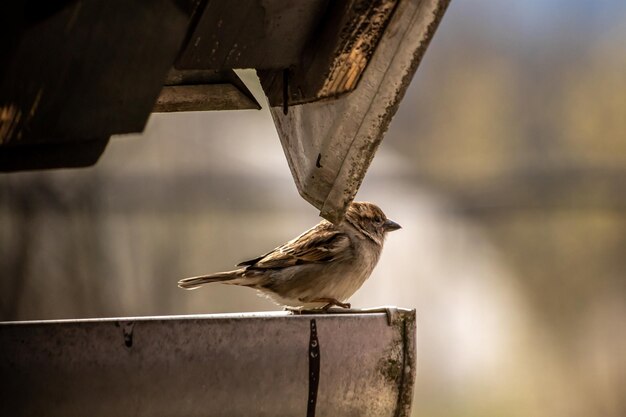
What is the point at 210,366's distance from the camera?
227cm

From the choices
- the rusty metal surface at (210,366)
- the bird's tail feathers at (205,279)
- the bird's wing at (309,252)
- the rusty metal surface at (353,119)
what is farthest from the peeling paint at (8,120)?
the bird's wing at (309,252)

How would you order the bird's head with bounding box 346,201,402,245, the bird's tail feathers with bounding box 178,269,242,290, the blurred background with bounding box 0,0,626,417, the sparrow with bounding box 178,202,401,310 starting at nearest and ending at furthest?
the bird's tail feathers with bounding box 178,269,242,290 → the sparrow with bounding box 178,202,401,310 → the bird's head with bounding box 346,201,402,245 → the blurred background with bounding box 0,0,626,417

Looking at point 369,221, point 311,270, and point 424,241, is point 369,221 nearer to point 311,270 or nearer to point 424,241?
point 311,270

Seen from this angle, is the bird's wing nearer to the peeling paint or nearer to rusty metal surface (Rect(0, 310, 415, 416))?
rusty metal surface (Rect(0, 310, 415, 416))

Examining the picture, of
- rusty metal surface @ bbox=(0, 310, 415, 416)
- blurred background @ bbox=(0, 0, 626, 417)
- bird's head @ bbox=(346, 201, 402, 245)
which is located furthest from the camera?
blurred background @ bbox=(0, 0, 626, 417)

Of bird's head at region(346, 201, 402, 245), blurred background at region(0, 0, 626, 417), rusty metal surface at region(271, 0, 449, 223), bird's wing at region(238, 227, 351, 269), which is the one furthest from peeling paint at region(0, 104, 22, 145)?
blurred background at region(0, 0, 626, 417)

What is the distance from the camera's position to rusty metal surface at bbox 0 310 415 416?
211 centimetres

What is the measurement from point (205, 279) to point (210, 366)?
10.3 ft

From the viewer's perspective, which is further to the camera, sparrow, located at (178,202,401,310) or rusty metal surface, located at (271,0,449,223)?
sparrow, located at (178,202,401,310)

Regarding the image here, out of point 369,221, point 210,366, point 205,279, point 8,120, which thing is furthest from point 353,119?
point 369,221

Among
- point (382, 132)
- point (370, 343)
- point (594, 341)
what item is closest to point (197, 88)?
point (382, 132)

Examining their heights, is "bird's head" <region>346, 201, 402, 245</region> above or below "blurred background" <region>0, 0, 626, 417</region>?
above

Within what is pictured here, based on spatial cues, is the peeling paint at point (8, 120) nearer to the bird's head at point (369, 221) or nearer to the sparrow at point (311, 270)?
the sparrow at point (311, 270)

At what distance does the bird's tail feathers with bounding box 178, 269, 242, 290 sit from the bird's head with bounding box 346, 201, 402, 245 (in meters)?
0.67
